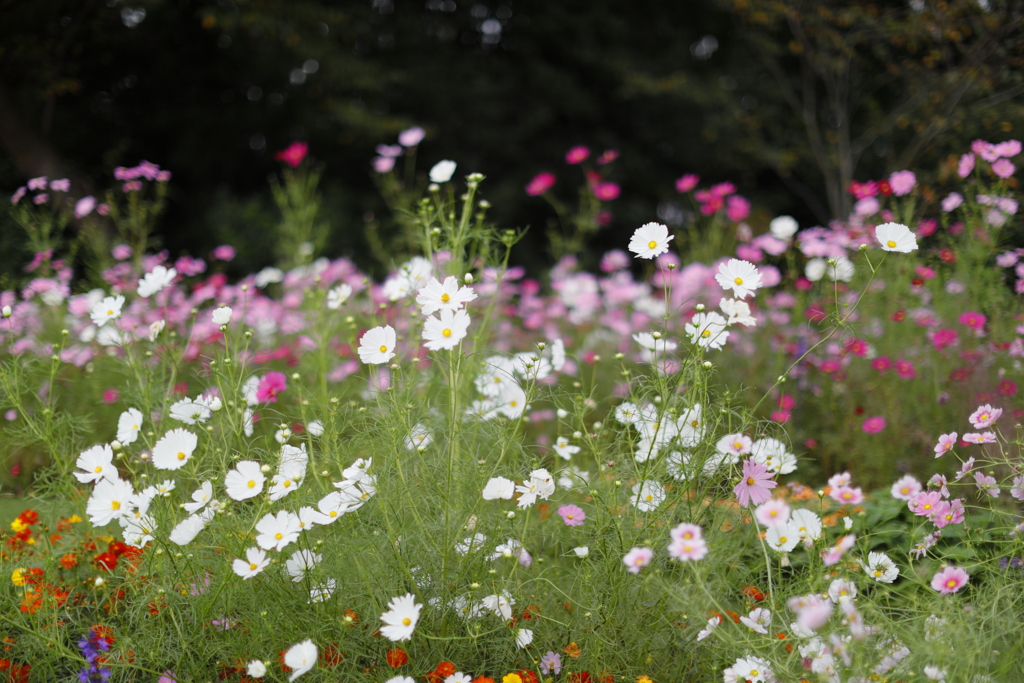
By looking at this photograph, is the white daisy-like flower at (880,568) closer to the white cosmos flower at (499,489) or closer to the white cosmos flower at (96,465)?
the white cosmos flower at (499,489)

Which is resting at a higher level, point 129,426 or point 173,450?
point 173,450

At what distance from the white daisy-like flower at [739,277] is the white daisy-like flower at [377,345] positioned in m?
0.64

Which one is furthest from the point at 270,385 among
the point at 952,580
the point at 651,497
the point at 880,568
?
the point at 952,580

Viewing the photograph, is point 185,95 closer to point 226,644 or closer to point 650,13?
point 650,13

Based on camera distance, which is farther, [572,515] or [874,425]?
[874,425]

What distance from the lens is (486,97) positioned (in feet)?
→ 26.1

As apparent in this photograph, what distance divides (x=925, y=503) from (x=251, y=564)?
1274 mm

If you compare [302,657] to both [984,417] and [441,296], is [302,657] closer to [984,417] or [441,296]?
[441,296]

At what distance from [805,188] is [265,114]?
5702mm

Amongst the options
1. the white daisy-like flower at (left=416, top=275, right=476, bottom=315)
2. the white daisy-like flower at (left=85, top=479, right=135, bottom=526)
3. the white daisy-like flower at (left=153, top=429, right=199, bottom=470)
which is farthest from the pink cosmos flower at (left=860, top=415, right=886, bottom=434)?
the white daisy-like flower at (left=85, top=479, right=135, bottom=526)

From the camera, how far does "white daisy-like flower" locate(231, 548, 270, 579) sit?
3.95 feet

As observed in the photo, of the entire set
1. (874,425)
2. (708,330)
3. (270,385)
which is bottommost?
(874,425)

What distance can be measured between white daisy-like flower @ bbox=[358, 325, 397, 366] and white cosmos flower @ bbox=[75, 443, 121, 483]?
21.4 inches

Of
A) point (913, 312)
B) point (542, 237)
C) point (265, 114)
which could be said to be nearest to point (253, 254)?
point (265, 114)
